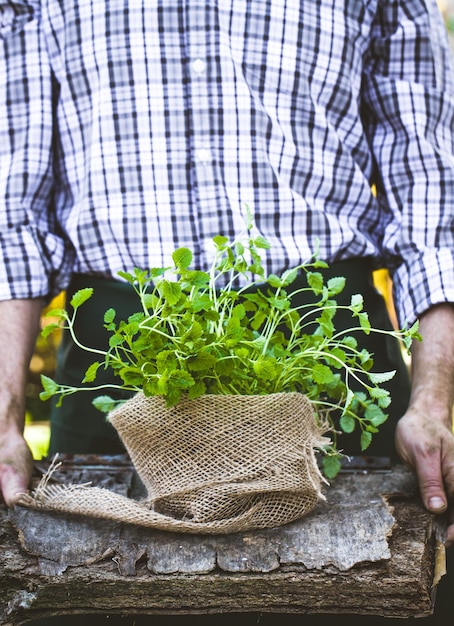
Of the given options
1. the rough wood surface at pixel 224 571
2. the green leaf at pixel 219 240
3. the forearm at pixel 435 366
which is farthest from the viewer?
the forearm at pixel 435 366

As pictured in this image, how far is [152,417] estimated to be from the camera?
884 mm

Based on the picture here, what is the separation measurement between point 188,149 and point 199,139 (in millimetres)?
25

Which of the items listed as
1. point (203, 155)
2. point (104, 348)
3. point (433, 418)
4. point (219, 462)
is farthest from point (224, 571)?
point (203, 155)

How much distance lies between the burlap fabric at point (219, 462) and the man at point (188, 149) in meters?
0.33

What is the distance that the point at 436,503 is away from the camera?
0.96 meters

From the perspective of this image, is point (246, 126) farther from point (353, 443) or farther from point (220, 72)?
point (353, 443)

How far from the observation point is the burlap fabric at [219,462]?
34.3 inches

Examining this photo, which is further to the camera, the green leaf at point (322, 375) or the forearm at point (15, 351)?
the forearm at point (15, 351)

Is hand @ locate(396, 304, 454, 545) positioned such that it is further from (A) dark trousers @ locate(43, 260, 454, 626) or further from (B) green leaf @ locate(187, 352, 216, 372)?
(B) green leaf @ locate(187, 352, 216, 372)

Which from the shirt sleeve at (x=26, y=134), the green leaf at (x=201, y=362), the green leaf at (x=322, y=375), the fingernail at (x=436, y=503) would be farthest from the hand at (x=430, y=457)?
the shirt sleeve at (x=26, y=134)

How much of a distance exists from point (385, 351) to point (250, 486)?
51 cm

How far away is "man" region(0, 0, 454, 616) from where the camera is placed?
47.9 inches

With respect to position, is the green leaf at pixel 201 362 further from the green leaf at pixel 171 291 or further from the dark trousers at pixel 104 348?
Result: the dark trousers at pixel 104 348

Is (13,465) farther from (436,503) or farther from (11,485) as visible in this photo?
(436,503)
